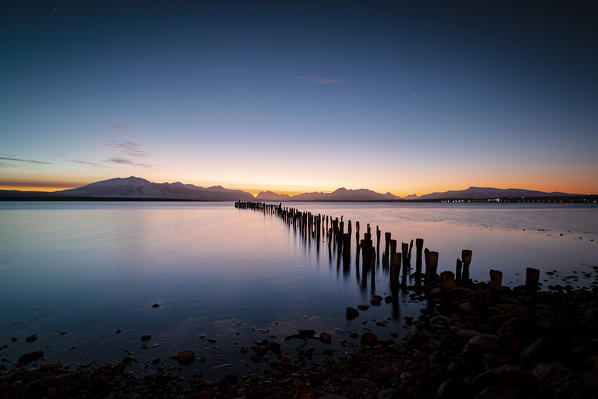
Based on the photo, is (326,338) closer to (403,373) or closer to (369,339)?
(369,339)

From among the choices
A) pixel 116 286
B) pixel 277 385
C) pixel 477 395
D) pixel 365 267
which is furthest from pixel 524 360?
pixel 116 286

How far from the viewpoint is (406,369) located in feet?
17.1

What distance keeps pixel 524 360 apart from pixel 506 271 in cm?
1112

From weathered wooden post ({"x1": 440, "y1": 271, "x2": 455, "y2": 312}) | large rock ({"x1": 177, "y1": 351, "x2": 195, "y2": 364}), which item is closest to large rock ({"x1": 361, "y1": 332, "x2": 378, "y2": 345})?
weathered wooden post ({"x1": 440, "y1": 271, "x2": 455, "y2": 312})

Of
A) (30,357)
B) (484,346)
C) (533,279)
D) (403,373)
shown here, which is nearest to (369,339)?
(403,373)

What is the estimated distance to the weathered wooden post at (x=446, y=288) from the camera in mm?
7779

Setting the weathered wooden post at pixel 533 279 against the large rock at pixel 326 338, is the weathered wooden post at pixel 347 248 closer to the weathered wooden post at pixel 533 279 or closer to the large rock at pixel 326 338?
the weathered wooden post at pixel 533 279

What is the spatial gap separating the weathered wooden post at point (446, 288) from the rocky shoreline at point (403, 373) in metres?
1.46

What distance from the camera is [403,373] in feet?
16.3

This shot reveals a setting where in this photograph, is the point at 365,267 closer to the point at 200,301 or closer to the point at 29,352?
the point at 200,301

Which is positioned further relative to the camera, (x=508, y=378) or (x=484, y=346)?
(x=484, y=346)

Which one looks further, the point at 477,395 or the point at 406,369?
the point at 406,369

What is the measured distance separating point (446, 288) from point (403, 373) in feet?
12.1

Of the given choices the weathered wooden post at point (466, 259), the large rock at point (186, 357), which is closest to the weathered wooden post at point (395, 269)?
the weathered wooden post at point (466, 259)
